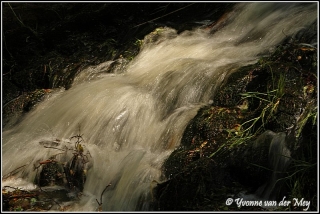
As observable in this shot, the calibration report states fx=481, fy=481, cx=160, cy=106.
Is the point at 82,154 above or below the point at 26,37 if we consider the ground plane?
below

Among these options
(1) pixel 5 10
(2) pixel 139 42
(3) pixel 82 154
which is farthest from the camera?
(1) pixel 5 10

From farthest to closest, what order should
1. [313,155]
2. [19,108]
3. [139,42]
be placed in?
[139,42] → [19,108] → [313,155]

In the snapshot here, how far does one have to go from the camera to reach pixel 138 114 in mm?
4727

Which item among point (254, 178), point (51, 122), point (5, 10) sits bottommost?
point (254, 178)

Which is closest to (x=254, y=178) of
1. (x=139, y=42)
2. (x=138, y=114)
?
(x=138, y=114)

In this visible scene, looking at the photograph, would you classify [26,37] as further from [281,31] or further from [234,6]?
[281,31]

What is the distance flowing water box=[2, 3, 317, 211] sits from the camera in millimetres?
4219

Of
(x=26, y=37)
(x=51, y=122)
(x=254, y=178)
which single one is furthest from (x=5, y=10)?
(x=254, y=178)

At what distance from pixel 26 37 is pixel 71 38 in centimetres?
66

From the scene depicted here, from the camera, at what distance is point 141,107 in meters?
4.79

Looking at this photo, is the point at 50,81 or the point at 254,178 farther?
the point at 50,81

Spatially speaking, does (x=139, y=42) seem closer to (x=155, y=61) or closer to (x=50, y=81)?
(x=155, y=61)

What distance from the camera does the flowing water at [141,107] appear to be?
422cm

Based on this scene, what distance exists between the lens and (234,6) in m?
6.27
